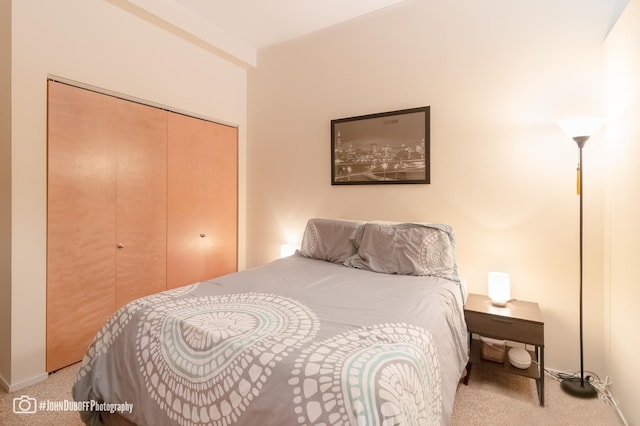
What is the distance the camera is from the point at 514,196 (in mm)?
2369

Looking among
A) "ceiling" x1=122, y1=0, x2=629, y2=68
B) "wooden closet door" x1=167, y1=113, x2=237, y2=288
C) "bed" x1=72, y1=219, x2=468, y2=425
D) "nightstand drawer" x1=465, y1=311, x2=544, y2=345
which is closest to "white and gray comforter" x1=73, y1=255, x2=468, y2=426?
"bed" x1=72, y1=219, x2=468, y2=425

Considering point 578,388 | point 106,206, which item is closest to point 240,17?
point 106,206

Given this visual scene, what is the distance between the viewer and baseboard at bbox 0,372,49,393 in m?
2.05

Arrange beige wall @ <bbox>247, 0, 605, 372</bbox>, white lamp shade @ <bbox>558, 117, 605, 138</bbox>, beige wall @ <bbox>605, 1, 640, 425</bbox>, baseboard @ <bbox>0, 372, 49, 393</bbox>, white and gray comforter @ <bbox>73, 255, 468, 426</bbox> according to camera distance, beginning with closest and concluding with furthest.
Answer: white and gray comforter @ <bbox>73, 255, 468, 426</bbox>, beige wall @ <bbox>605, 1, 640, 425</bbox>, white lamp shade @ <bbox>558, 117, 605, 138</bbox>, baseboard @ <bbox>0, 372, 49, 393</bbox>, beige wall @ <bbox>247, 0, 605, 372</bbox>

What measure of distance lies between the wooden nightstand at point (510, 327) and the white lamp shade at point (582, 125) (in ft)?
A: 3.76

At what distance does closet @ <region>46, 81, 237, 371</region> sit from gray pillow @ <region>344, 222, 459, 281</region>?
1766mm

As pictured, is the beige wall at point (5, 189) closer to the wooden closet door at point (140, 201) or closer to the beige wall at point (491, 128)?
the wooden closet door at point (140, 201)

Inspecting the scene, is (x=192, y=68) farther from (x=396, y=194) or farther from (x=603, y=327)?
(x=603, y=327)

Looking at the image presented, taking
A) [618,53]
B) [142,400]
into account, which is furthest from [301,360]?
[618,53]

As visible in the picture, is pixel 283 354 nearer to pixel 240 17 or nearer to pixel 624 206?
pixel 624 206

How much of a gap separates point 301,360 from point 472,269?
192 cm

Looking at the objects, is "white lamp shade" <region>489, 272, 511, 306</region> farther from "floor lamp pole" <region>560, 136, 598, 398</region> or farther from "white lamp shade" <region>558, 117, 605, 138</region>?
"white lamp shade" <region>558, 117, 605, 138</region>

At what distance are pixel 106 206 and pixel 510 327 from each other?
300cm

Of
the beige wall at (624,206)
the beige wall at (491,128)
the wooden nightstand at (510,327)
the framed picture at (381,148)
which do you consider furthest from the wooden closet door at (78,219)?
the beige wall at (624,206)
